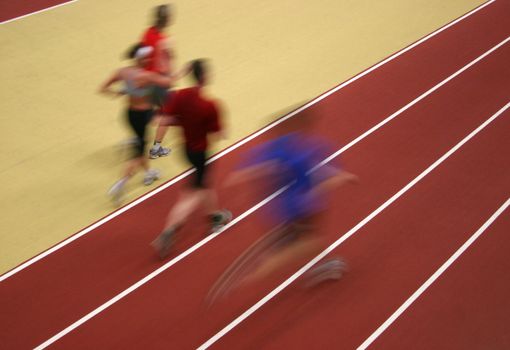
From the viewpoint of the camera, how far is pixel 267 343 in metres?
5.49

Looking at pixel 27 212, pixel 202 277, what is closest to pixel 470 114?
pixel 202 277

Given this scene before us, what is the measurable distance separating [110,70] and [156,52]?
3691 mm

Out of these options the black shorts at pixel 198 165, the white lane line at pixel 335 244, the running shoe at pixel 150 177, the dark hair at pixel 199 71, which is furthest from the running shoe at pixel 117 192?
the white lane line at pixel 335 244

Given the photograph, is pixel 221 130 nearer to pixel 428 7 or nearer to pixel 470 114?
pixel 470 114

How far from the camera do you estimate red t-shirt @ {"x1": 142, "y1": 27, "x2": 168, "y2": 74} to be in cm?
696

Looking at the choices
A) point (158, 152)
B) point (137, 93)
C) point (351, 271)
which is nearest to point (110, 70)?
point (158, 152)

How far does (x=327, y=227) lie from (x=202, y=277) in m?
1.74

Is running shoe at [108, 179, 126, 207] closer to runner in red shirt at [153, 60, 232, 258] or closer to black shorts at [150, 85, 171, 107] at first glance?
runner in red shirt at [153, 60, 232, 258]

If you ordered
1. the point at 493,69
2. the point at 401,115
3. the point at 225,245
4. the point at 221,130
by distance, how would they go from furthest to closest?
the point at 493,69, the point at 401,115, the point at 225,245, the point at 221,130

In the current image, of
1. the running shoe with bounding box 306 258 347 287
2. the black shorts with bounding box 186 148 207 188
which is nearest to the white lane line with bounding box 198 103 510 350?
the running shoe with bounding box 306 258 347 287

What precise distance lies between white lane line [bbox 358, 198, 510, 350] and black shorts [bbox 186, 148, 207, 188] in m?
2.53

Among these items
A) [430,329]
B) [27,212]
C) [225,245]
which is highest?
[27,212]

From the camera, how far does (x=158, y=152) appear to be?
8.16 meters

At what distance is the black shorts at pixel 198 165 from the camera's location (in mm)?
6145
